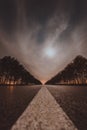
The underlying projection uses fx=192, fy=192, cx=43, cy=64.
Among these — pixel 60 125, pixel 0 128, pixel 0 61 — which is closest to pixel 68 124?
pixel 60 125

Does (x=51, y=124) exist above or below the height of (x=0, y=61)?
below

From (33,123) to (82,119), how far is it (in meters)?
2.33

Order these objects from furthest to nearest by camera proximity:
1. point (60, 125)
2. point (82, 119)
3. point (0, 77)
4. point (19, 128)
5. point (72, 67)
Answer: point (72, 67) → point (0, 77) → point (82, 119) → point (60, 125) → point (19, 128)

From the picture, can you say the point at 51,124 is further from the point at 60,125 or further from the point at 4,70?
the point at 4,70

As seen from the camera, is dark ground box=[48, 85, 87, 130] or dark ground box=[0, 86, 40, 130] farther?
dark ground box=[48, 85, 87, 130]

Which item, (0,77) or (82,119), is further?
(0,77)

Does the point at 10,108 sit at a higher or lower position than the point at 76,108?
higher

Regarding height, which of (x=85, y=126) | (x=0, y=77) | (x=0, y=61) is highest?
(x=0, y=61)

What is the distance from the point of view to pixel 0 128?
6.75 meters

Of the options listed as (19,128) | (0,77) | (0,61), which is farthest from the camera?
(0,77)

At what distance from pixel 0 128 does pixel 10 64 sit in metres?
94.3

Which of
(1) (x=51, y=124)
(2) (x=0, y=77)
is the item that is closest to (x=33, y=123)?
(1) (x=51, y=124)

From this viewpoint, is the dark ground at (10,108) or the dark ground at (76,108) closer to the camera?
the dark ground at (10,108)

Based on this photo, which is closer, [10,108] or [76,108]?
[10,108]
